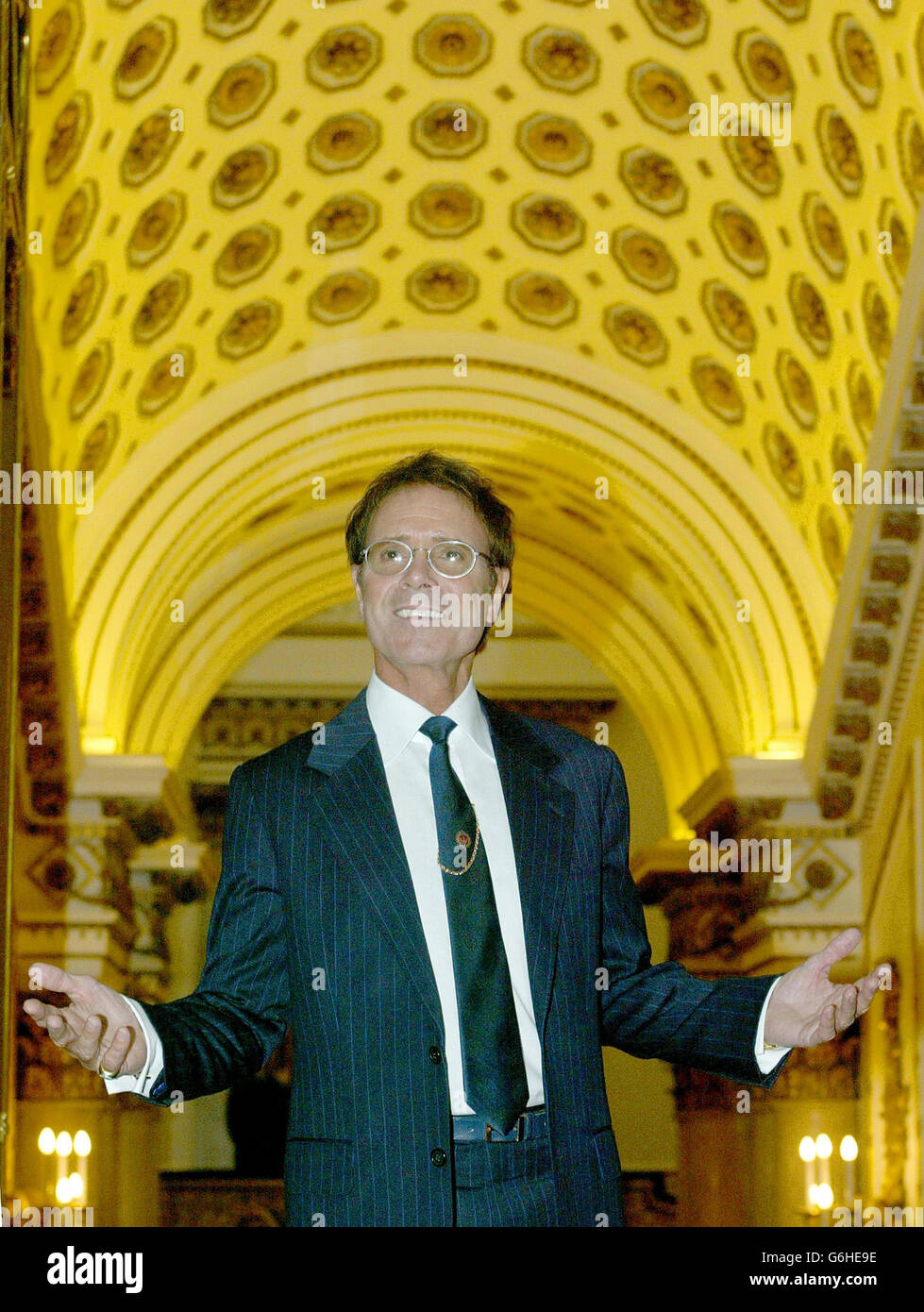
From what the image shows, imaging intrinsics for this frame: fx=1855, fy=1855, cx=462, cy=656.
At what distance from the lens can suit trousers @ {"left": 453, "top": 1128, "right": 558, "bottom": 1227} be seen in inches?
123

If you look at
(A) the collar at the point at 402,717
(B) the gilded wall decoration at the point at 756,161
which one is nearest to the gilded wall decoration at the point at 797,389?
(B) the gilded wall decoration at the point at 756,161

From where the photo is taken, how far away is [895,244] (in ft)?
44.4

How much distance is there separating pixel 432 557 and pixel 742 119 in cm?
1245

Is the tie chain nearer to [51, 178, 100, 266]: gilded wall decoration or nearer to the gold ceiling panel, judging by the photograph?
the gold ceiling panel

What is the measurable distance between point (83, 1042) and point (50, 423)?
12933 mm

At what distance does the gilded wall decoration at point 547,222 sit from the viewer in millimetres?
17234

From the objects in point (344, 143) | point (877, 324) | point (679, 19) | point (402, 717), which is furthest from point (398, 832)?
point (344, 143)

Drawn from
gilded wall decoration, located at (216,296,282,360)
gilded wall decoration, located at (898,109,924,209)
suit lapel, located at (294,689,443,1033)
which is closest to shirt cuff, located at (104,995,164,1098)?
suit lapel, located at (294,689,443,1033)

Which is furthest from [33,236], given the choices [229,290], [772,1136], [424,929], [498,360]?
[424,929]

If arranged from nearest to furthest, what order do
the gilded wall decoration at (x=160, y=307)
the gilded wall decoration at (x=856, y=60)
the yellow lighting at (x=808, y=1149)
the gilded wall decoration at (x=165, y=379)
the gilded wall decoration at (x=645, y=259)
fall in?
the gilded wall decoration at (x=856, y=60), the gilded wall decoration at (x=160, y=307), the yellow lighting at (x=808, y=1149), the gilded wall decoration at (x=645, y=259), the gilded wall decoration at (x=165, y=379)

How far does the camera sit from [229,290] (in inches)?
674

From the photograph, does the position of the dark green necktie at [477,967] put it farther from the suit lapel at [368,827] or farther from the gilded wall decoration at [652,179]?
the gilded wall decoration at [652,179]

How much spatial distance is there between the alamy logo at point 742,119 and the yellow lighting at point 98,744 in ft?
25.1

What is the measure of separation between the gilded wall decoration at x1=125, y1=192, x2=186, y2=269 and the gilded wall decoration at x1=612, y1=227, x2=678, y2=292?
4.05m
